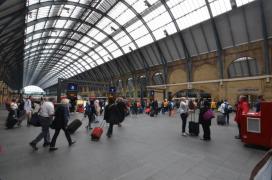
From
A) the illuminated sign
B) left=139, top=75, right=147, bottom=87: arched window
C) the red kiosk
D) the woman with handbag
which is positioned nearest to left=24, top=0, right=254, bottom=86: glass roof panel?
left=139, top=75, right=147, bottom=87: arched window

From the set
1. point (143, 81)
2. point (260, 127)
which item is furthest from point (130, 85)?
point (260, 127)

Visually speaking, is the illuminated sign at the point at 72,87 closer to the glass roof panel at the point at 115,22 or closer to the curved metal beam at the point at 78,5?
the glass roof panel at the point at 115,22

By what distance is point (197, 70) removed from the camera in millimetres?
26625

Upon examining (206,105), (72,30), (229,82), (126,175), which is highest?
(72,30)

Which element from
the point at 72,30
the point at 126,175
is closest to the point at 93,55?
the point at 72,30

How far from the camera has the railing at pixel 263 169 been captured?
1531 mm

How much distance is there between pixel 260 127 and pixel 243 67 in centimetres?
1873

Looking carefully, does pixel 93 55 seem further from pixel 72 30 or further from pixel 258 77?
pixel 258 77

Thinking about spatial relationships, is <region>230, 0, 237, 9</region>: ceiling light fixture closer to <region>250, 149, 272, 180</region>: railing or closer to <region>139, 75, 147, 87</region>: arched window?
<region>139, 75, 147, 87</region>: arched window

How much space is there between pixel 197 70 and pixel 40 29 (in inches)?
1021

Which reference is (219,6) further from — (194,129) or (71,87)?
(71,87)

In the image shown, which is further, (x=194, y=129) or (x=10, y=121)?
(x=10, y=121)

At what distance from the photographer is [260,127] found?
20.0 feet

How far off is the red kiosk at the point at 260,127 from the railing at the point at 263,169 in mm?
5043
